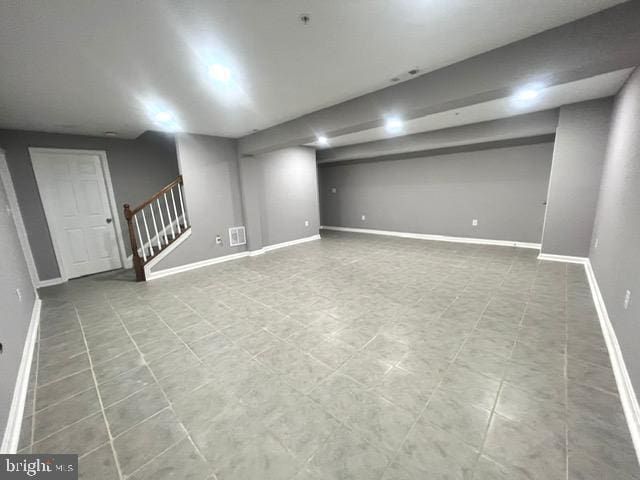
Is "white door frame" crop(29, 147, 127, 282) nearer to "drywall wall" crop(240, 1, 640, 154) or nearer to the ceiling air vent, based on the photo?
the ceiling air vent

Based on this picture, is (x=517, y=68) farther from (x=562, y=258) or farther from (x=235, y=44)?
(x=562, y=258)

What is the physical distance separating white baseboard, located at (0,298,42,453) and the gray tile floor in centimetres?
5

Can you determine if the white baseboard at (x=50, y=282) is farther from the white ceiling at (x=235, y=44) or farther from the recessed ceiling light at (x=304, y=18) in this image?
the recessed ceiling light at (x=304, y=18)

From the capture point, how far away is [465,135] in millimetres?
4676

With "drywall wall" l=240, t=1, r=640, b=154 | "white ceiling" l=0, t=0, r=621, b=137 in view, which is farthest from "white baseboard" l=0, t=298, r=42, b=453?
"drywall wall" l=240, t=1, r=640, b=154

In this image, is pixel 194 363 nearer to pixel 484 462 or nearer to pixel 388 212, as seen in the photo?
pixel 484 462

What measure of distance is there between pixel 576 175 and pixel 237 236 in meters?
5.84

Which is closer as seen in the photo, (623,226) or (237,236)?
(623,226)

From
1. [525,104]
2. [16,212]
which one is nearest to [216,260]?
[16,212]

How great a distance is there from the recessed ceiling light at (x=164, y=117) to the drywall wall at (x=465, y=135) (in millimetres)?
4093

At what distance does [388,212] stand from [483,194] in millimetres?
2252

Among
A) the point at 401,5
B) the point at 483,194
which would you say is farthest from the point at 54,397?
the point at 483,194

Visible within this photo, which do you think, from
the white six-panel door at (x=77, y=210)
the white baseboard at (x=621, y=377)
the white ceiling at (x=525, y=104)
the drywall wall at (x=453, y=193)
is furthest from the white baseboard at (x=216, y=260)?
the white baseboard at (x=621, y=377)

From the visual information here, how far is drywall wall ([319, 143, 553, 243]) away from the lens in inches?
191
